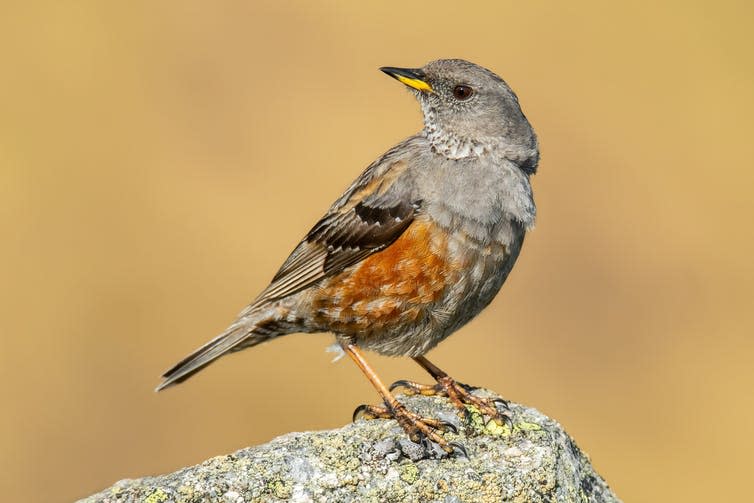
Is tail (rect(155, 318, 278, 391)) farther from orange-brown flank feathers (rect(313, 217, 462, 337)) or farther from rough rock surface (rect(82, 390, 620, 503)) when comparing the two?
rough rock surface (rect(82, 390, 620, 503))

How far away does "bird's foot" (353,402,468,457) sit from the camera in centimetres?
453

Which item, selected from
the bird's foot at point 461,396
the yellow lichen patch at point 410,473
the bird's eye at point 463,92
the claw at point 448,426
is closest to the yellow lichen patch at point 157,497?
the yellow lichen patch at point 410,473

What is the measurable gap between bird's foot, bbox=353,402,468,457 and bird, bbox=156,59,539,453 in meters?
0.02

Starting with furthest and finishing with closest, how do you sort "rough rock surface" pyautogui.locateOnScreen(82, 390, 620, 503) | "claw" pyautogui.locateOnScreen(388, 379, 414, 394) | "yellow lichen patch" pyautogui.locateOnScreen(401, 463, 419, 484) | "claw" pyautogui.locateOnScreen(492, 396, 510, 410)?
1. "claw" pyautogui.locateOnScreen(388, 379, 414, 394)
2. "claw" pyautogui.locateOnScreen(492, 396, 510, 410)
3. "yellow lichen patch" pyautogui.locateOnScreen(401, 463, 419, 484)
4. "rough rock surface" pyautogui.locateOnScreen(82, 390, 620, 503)

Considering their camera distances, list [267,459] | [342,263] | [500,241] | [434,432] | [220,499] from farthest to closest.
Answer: [342,263] < [500,241] < [434,432] < [267,459] < [220,499]

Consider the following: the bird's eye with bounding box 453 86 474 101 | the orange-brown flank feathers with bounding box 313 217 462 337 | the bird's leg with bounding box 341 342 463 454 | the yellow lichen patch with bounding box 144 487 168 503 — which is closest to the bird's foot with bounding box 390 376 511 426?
the bird's leg with bounding box 341 342 463 454

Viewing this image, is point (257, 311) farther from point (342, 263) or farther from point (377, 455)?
point (377, 455)

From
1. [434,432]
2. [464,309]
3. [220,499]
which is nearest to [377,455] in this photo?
[434,432]

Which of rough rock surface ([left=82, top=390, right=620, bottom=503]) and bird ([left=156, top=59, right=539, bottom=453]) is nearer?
rough rock surface ([left=82, top=390, right=620, bottom=503])

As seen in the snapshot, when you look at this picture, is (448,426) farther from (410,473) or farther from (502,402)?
(410,473)

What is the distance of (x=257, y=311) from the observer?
6355 millimetres

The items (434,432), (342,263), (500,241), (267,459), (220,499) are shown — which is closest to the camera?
(220,499)

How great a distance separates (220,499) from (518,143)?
329 cm

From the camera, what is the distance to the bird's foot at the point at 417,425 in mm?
4527
